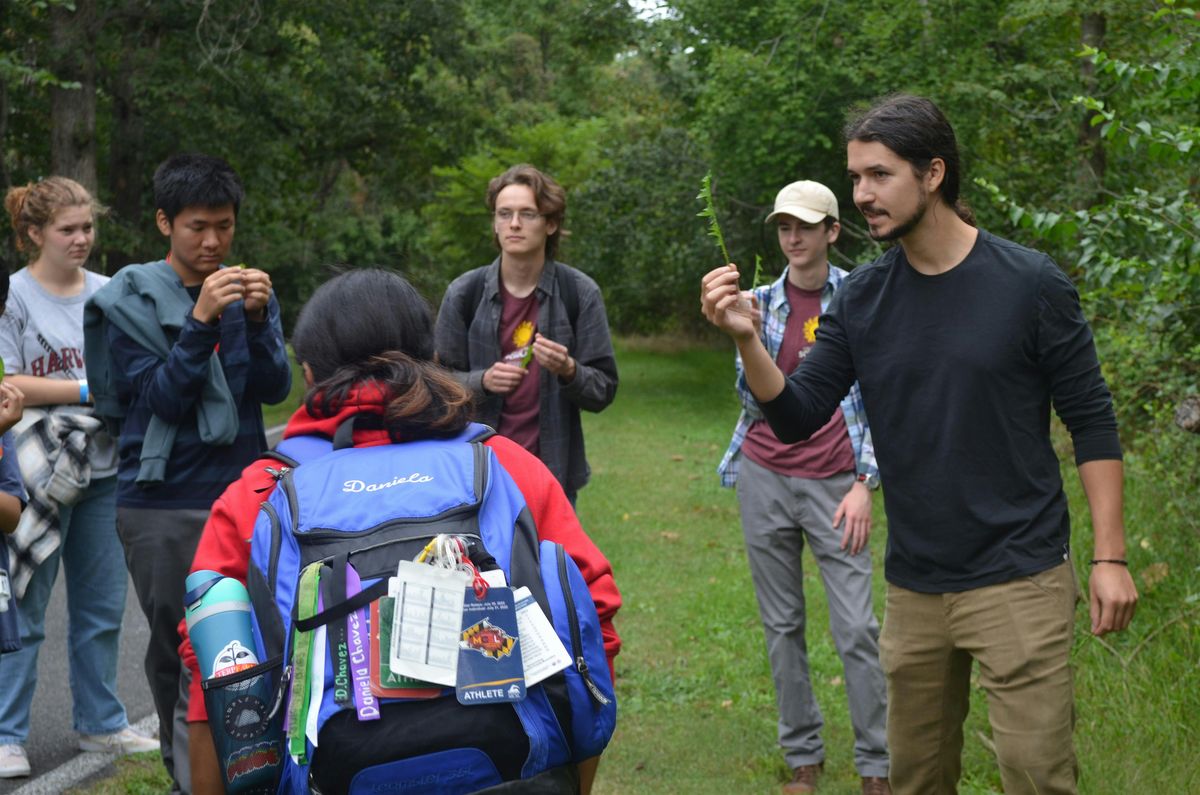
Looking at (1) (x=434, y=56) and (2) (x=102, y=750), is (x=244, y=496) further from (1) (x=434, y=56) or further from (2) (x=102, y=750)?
(1) (x=434, y=56)

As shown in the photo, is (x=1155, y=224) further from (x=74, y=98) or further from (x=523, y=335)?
(x=74, y=98)

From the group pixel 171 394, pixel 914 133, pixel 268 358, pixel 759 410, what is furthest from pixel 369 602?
pixel 759 410

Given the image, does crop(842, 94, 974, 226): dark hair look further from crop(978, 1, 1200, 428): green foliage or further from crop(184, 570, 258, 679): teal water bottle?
crop(184, 570, 258, 679): teal water bottle

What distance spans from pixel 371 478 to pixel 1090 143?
1299cm

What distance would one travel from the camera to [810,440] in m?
5.53

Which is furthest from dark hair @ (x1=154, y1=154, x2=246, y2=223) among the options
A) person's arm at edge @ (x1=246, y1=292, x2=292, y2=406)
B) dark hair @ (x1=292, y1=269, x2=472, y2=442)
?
dark hair @ (x1=292, y1=269, x2=472, y2=442)

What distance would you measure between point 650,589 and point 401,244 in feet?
80.8

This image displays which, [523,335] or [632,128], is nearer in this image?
[523,335]

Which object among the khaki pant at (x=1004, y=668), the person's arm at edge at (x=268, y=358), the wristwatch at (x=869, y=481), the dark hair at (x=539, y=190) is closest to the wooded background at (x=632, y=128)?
the wristwatch at (x=869, y=481)

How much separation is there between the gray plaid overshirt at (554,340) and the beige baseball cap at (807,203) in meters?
0.80

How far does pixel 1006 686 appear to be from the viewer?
12.1ft

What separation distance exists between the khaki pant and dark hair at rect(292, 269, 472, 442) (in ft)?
4.87

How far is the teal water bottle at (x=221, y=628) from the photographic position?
2785mm

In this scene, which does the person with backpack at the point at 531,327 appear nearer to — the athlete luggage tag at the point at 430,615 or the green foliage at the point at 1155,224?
the green foliage at the point at 1155,224
